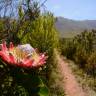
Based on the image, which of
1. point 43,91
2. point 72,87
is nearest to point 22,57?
point 43,91

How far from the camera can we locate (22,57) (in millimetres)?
1887

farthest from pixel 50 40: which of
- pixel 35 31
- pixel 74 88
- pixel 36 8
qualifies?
pixel 36 8

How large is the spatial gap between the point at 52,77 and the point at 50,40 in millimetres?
1370

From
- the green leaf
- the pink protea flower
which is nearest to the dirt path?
the pink protea flower

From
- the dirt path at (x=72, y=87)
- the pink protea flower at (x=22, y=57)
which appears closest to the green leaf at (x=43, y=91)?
the pink protea flower at (x=22, y=57)

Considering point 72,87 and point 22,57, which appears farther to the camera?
point 72,87

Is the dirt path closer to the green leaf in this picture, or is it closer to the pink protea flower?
the pink protea flower

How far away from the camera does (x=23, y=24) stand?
9.05 meters

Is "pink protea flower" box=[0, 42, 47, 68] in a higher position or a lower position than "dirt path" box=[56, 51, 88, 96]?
higher

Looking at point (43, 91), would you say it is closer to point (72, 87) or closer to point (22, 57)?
point (22, 57)

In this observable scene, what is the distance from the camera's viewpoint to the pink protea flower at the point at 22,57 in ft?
5.79

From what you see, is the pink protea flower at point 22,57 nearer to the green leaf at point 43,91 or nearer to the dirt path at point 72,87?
the green leaf at point 43,91

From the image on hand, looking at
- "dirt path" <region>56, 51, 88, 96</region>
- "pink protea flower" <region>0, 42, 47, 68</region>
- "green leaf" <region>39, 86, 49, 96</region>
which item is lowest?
"dirt path" <region>56, 51, 88, 96</region>

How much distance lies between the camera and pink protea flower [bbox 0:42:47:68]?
5.79ft
